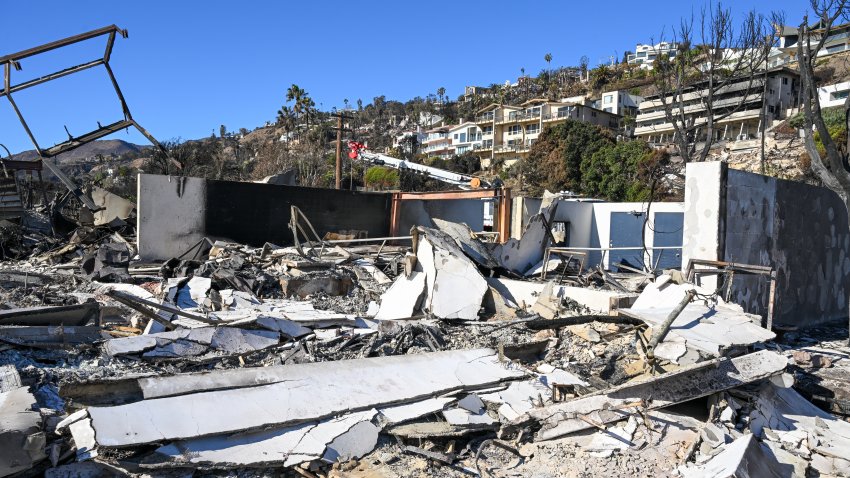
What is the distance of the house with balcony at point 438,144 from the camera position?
7631 centimetres

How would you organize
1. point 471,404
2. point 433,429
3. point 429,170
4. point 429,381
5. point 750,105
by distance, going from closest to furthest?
point 433,429, point 471,404, point 429,381, point 429,170, point 750,105

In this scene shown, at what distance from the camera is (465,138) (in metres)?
71.9

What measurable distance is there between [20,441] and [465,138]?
6984 centimetres

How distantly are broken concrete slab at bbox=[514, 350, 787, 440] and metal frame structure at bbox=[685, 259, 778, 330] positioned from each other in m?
2.34

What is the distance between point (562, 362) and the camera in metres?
6.57

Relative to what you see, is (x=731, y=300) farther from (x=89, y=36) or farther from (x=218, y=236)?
(x=89, y=36)

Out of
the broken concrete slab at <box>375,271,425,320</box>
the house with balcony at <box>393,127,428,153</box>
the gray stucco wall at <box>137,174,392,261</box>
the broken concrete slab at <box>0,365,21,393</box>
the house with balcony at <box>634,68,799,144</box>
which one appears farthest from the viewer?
the house with balcony at <box>393,127,428,153</box>

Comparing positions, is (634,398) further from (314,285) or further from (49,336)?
(314,285)

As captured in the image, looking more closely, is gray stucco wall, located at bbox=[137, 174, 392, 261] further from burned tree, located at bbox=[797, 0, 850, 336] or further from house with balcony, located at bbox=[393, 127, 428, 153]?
house with balcony, located at bbox=[393, 127, 428, 153]

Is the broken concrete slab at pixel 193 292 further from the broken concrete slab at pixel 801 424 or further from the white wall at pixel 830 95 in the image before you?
the white wall at pixel 830 95

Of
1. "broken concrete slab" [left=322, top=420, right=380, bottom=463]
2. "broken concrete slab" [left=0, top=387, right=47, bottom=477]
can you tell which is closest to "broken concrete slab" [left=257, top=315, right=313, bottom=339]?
"broken concrete slab" [left=322, top=420, right=380, bottom=463]

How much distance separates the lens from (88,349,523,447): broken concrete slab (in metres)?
4.30

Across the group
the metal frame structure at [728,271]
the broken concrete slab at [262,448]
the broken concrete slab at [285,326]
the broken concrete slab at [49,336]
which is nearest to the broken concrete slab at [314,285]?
the broken concrete slab at [285,326]

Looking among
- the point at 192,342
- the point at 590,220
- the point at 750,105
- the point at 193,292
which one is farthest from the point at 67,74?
the point at 750,105
